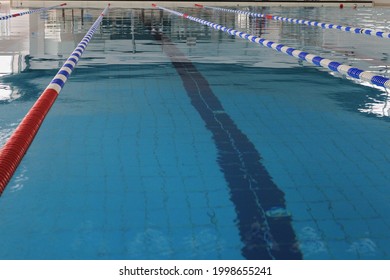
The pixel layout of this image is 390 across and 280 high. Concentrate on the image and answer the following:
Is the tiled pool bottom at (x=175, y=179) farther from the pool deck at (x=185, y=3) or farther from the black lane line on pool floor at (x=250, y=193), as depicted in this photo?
the pool deck at (x=185, y=3)

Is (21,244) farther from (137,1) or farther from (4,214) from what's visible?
(137,1)

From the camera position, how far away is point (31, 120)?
307 cm

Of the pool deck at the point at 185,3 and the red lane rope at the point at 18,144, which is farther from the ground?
the pool deck at the point at 185,3

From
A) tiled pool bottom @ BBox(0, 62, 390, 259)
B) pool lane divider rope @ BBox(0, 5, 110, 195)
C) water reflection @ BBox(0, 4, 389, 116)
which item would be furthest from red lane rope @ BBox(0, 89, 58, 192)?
water reflection @ BBox(0, 4, 389, 116)

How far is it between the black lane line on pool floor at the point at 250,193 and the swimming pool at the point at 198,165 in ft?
0.03

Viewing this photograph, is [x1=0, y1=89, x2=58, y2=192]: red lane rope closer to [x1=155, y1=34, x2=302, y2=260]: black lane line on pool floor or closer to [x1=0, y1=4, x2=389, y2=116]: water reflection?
[x1=155, y1=34, x2=302, y2=260]: black lane line on pool floor

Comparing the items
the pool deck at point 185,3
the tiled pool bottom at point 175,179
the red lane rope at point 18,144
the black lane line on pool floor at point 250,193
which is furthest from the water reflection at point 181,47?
the pool deck at point 185,3

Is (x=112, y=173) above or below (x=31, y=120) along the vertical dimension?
below

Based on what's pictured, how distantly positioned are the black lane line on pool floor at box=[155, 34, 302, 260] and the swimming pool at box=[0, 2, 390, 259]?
1 centimetres

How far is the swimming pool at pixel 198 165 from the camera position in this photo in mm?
2537

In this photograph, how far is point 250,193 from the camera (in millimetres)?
3096
